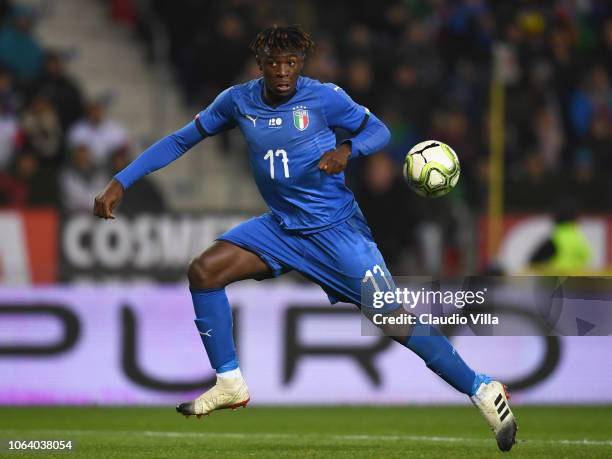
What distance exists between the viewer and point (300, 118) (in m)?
7.27

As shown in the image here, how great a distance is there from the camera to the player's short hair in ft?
23.6

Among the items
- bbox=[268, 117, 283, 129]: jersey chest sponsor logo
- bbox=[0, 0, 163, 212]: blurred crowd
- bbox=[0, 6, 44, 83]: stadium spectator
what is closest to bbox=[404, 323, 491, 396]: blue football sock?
bbox=[268, 117, 283, 129]: jersey chest sponsor logo

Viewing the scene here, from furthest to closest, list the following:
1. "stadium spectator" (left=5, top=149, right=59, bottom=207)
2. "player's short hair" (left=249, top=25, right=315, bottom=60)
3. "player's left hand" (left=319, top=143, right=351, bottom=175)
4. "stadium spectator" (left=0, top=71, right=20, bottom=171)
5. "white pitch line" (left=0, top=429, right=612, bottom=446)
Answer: "stadium spectator" (left=0, top=71, right=20, bottom=171) < "stadium spectator" (left=5, top=149, right=59, bottom=207) < "white pitch line" (left=0, top=429, right=612, bottom=446) < "player's short hair" (left=249, top=25, right=315, bottom=60) < "player's left hand" (left=319, top=143, right=351, bottom=175)

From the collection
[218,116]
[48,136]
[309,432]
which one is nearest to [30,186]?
[48,136]

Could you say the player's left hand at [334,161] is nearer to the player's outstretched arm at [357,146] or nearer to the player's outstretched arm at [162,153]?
the player's outstretched arm at [357,146]

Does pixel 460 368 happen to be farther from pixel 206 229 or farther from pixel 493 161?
pixel 493 161

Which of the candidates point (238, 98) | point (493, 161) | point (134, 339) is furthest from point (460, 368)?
point (493, 161)

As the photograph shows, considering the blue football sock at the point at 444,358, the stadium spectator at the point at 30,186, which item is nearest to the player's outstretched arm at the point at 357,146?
the blue football sock at the point at 444,358

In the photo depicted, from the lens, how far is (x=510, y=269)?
45.4 ft

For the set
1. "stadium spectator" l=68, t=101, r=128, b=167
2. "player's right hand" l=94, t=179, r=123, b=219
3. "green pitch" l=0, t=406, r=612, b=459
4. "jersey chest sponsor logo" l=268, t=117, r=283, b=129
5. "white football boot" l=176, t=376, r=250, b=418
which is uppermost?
"stadium spectator" l=68, t=101, r=128, b=167

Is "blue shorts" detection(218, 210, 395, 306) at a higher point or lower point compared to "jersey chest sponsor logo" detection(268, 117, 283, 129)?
lower

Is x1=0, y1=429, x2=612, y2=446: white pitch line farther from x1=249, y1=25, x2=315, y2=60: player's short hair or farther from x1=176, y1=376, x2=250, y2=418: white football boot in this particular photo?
x1=249, y1=25, x2=315, y2=60: player's short hair

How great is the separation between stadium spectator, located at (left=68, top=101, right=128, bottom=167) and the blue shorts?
6.74 metres

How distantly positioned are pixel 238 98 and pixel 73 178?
21.2ft
